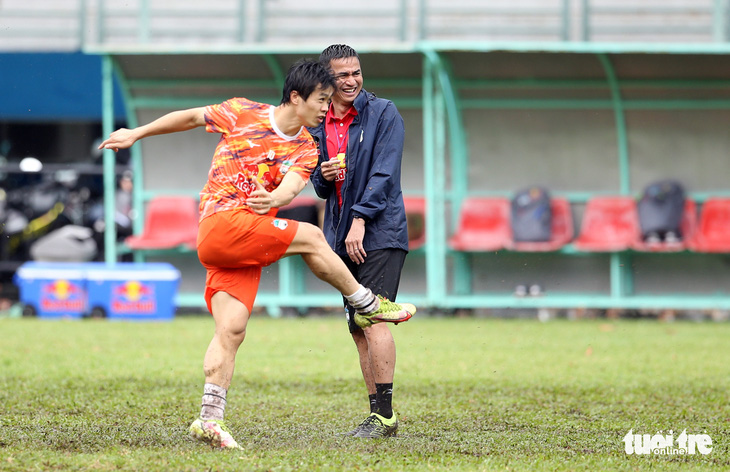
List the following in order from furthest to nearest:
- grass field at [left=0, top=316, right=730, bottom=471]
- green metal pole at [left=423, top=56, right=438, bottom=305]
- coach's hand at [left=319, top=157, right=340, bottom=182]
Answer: green metal pole at [left=423, top=56, right=438, bottom=305] < coach's hand at [left=319, top=157, right=340, bottom=182] < grass field at [left=0, top=316, right=730, bottom=471]

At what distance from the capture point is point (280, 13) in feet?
59.2

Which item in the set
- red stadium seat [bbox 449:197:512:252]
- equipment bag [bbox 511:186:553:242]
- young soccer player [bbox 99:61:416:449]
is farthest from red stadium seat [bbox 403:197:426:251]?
young soccer player [bbox 99:61:416:449]

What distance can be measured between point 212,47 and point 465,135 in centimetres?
380

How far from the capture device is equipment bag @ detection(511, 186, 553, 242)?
14.7 metres

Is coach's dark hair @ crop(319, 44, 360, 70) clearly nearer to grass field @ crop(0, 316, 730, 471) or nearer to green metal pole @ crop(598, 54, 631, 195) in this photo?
grass field @ crop(0, 316, 730, 471)

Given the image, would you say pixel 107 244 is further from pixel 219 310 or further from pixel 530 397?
pixel 219 310

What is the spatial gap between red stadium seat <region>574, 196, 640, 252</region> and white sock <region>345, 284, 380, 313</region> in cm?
938

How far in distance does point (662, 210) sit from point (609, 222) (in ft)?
2.50

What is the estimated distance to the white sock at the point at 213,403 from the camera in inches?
205

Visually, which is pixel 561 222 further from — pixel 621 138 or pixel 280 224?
pixel 280 224

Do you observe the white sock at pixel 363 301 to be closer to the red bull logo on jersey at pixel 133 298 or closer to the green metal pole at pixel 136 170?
the red bull logo on jersey at pixel 133 298

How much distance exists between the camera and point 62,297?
46.4 ft

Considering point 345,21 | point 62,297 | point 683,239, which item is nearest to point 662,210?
point 683,239

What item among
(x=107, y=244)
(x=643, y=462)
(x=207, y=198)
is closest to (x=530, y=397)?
(x=643, y=462)
